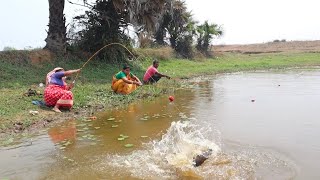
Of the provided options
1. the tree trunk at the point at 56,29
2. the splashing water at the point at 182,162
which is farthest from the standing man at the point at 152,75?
the splashing water at the point at 182,162

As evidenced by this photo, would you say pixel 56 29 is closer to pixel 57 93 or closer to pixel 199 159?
pixel 57 93

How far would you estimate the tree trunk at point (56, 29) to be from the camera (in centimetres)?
1606

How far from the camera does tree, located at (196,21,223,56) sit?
105 ft

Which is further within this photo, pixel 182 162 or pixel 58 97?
pixel 58 97

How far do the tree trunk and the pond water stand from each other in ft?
21.1

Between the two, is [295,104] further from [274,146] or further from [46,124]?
[46,124]

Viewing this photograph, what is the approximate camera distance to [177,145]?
267 inches

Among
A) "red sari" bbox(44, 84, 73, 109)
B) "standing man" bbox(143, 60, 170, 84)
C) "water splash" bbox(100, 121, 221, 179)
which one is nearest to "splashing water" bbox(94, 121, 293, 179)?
"water splash" bbox(100, 121, 221, 179)

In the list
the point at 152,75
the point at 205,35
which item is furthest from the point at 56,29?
the point at 205,35

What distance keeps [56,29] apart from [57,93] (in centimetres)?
695

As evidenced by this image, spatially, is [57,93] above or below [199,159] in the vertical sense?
above

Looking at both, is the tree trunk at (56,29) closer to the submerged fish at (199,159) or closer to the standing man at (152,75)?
the standing man at (152,75)

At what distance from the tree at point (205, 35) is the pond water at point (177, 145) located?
20.9m

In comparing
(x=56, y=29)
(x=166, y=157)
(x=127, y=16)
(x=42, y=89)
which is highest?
(x=127, y=16)
